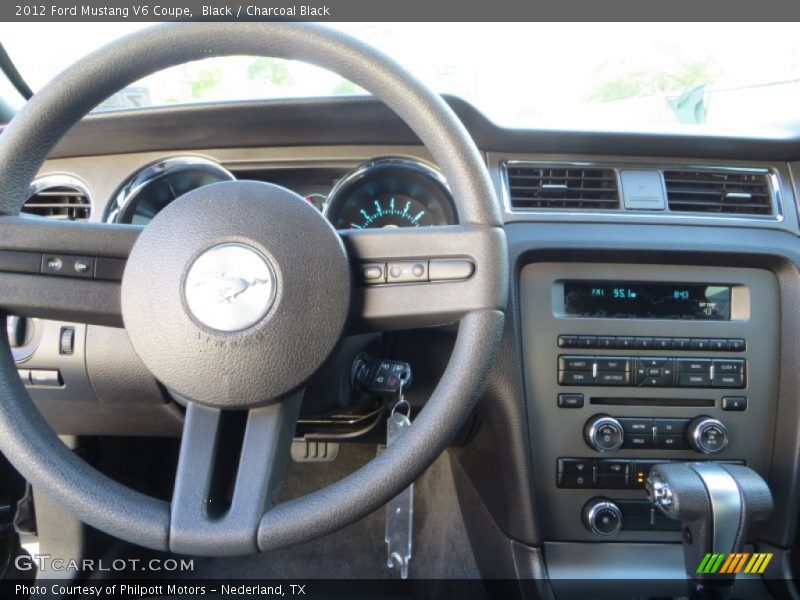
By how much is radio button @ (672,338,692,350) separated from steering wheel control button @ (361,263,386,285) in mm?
699

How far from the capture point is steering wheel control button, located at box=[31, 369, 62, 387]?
4.02ft

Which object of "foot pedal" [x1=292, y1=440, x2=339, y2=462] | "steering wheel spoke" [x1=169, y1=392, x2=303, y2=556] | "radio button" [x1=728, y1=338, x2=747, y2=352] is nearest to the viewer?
"steering wheel spoke" [x1=169, y1=392, x2=303, y2=556]

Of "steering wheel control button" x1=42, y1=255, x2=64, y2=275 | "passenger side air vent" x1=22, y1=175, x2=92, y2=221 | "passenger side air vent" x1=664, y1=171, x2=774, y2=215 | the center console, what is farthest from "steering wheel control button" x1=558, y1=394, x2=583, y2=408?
"passenger side air vent" x1=22, y1=175, x2=92, y2=221

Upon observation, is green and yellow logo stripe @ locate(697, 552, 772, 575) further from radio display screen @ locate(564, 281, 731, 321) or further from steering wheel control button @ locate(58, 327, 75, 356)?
steering wheel control button @ locate(58, 327, 75, 356)

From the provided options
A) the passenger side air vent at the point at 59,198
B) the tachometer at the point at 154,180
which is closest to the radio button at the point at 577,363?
the tachometer at the point at 154,180

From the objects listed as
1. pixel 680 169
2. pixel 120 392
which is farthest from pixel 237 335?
pixel 680 169

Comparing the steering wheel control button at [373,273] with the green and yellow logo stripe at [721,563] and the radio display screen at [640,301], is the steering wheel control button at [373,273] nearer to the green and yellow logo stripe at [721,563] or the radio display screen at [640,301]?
the radio display screen at [640,301]

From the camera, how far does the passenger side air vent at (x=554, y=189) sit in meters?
1.29

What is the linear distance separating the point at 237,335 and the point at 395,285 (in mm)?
221

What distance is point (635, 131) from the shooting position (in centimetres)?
127

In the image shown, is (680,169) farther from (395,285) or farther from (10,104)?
(10,104)

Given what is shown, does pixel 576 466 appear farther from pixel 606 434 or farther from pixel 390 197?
pixel 390 197

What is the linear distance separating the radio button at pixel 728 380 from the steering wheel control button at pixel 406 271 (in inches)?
30.1

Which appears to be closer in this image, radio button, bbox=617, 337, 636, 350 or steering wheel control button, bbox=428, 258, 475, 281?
steering wheel control button, bbox=428, 258, 475, 281
